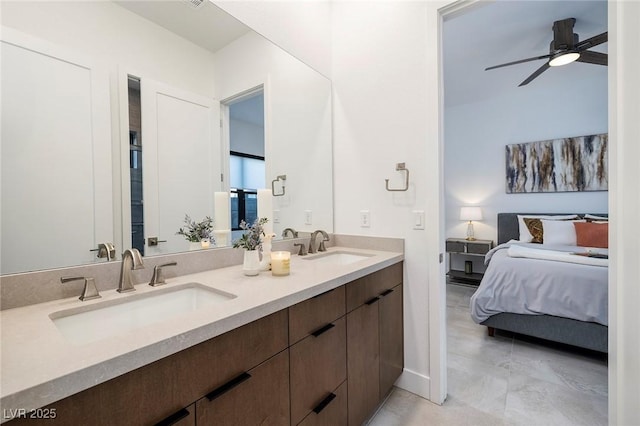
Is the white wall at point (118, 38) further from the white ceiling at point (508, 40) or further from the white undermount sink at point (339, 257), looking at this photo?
the white ceiling at point (508, 40)

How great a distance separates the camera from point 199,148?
57.9 inches

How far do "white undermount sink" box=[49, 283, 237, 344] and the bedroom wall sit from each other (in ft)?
15.0

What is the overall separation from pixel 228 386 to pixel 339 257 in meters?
1.27

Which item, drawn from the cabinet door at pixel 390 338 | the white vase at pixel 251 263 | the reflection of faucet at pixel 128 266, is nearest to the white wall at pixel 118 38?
the reflection of faucet at pixel 128 266

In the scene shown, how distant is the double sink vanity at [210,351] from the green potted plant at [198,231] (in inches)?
6.4

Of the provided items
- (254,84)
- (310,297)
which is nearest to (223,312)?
(310,297)

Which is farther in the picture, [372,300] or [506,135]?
[506,135]

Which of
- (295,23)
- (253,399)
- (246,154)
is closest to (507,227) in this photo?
(295,23)

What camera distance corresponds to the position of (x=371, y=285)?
1.52m

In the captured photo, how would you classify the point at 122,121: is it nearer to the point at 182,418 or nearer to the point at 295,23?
the point at 182,418

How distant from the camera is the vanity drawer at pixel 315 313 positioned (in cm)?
104

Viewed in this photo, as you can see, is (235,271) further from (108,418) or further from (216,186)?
(108,418)

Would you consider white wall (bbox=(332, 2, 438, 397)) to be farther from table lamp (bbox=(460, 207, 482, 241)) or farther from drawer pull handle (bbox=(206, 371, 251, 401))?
table lamp (bbox=(460, 207, 482, 241))

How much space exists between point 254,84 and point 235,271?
114 cm
